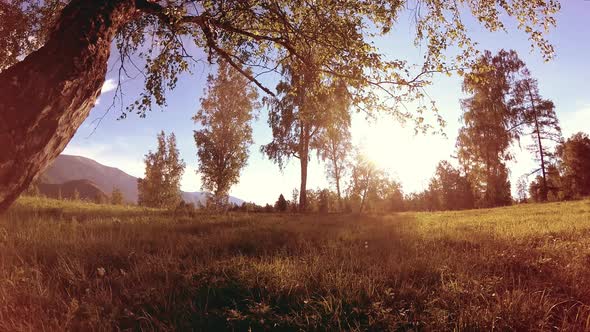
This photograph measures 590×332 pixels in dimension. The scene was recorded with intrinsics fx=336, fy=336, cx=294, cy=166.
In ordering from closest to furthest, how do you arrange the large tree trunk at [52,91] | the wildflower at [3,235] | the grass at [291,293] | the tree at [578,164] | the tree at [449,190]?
the grass at [291,293] < the large tree trunk at [52,91] < the wildflower at [3,235] < the tree at [578,164] < the tree at [449,190]

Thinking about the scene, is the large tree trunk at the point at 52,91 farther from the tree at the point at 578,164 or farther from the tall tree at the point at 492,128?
the tree at the point at 578,164

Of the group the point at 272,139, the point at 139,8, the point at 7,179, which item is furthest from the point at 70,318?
the point at 272,139

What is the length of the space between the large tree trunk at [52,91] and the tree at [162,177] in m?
54.0

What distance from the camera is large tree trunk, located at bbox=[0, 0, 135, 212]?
392cm

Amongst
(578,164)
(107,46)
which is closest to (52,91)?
(107,46)

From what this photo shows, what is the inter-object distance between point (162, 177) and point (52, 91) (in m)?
57.7

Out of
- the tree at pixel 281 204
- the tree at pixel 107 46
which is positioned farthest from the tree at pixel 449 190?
the tree at pixel 107 46

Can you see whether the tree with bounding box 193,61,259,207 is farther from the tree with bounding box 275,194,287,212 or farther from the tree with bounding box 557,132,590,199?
the tree with bounding box 557,132,590,199

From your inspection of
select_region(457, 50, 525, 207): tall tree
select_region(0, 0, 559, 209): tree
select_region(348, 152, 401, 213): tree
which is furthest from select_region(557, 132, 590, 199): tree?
select_region(0, 0, 559, 209): tree

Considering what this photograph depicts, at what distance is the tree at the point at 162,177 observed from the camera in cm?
5609

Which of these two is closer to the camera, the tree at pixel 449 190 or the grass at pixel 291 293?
the grass at pixel 291 293

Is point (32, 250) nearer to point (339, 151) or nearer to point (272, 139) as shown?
point (272, 139)

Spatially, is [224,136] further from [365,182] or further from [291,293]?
[291,293]

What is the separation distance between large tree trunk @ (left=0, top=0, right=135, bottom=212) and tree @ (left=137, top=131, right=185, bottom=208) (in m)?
54.0
